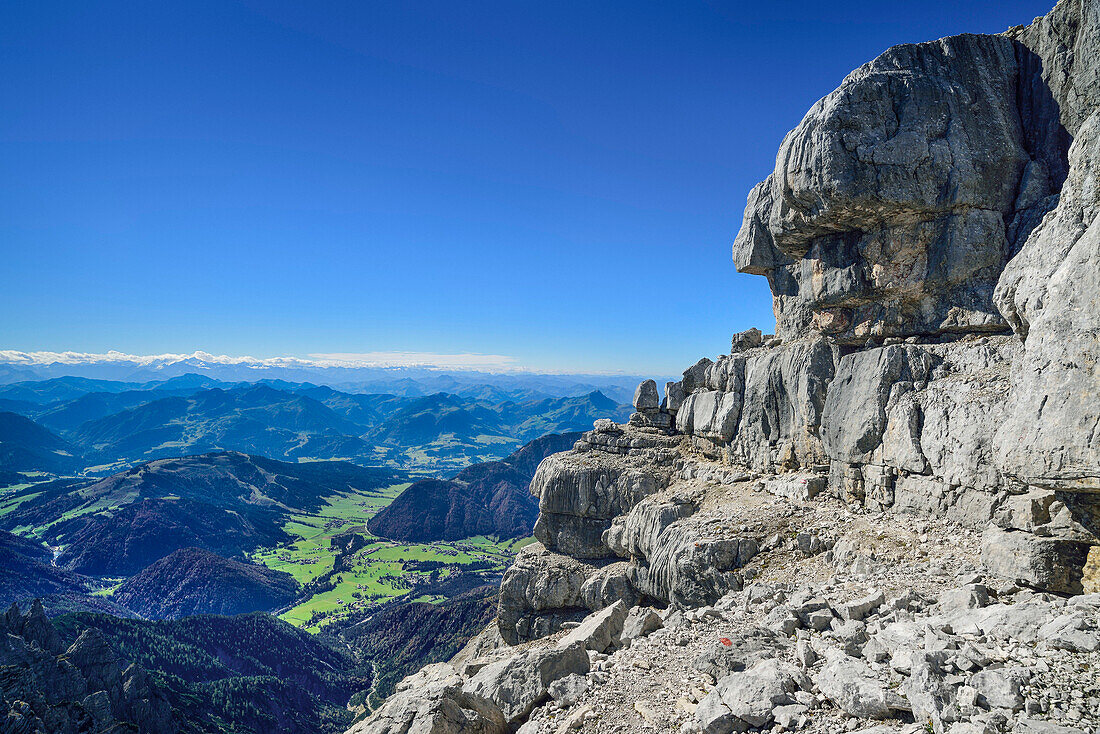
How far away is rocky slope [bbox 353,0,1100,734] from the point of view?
11469 mm

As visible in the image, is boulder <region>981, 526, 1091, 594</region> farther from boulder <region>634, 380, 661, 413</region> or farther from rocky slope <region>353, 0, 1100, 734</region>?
boulder <region>634, 380, 661, 413</region>

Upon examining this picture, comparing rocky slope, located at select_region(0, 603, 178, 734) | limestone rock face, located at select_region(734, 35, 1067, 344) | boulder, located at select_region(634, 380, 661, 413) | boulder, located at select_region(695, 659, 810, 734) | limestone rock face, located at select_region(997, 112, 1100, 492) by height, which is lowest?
rocky slope, located at select_region(0, 603, 178, 734)

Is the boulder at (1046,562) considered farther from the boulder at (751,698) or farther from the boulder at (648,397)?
the boulder at (648,397)

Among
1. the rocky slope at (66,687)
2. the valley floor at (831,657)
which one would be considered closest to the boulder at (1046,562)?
the valley floor at (831,657)

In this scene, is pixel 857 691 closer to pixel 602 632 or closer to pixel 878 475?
pixel 602 632

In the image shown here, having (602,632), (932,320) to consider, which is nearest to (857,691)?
(602,632)

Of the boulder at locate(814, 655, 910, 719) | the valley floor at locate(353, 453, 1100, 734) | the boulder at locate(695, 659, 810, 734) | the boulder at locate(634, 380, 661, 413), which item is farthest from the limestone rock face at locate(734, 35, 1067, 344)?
the boulder at locate(695, 659, 810, 734)

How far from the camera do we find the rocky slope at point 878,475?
1147cm

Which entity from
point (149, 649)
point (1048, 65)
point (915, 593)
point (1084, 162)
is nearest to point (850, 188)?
point (1048, 65)

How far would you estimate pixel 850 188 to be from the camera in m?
25.9

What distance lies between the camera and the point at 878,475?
23.0 m

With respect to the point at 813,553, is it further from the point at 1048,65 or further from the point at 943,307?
the point at 1048,65

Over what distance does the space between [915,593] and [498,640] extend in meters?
38.7

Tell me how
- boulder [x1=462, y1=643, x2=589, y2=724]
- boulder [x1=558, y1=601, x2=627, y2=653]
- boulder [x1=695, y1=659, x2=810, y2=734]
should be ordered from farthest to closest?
boulder [x1=558, y1=601, x2=627, y2=653], boulder [x1=462, y1=643, x2=589, y2=724], boulder [x1=695, y1=659, x2=810, y2=734]
